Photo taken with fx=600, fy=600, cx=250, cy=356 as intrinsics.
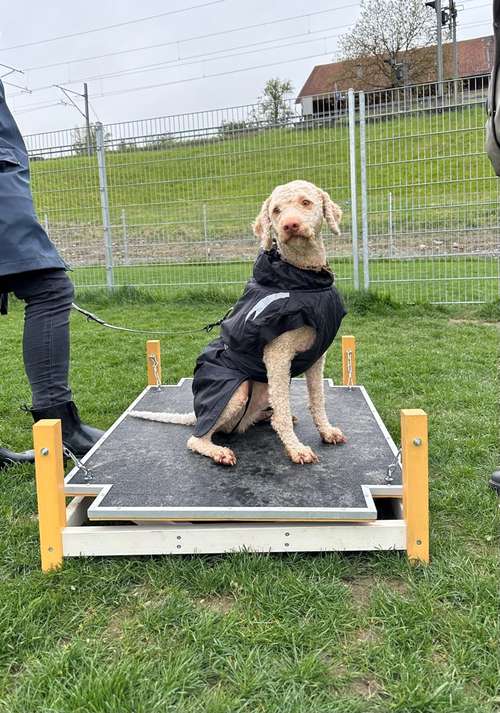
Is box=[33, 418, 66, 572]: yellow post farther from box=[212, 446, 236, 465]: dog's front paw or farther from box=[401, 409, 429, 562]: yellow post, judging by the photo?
box=[401, 409, 429, 562]: yellow post

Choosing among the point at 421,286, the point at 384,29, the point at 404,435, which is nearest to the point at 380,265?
the point at 421,286

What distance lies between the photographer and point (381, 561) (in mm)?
2254

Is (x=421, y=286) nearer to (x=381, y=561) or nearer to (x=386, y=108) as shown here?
(x=386, y=108)

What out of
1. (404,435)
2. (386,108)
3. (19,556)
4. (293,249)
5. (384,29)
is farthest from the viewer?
(384,29)

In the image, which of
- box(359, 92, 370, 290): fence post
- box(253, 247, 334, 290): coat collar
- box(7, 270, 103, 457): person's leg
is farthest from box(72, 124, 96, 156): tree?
box(253, 247, 334, 290): coat collar

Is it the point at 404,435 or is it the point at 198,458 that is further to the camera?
the point at 198,458

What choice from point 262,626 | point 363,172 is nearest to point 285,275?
point 262,626

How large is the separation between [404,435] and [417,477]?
16cm

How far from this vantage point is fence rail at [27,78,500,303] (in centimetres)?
756

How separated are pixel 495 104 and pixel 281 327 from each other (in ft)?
4.00

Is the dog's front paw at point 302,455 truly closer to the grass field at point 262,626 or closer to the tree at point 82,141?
the grass field at point 262,626

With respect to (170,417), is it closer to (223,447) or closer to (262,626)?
(223,447)

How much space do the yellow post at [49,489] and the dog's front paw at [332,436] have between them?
1.29 m

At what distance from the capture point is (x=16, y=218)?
9.36ft
